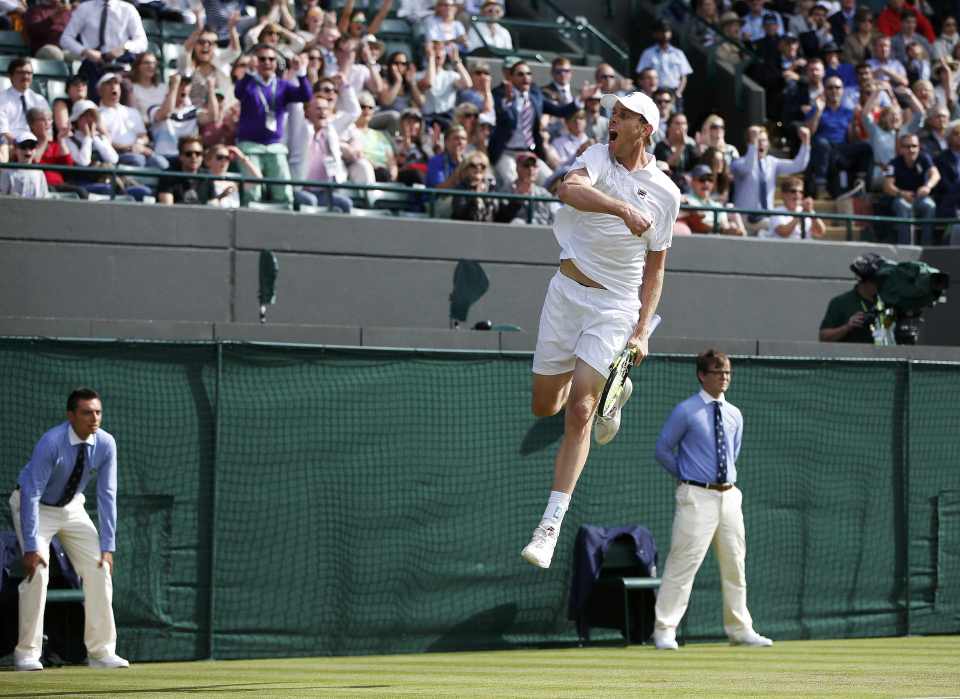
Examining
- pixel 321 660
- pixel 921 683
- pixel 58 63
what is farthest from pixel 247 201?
pixel 921 683

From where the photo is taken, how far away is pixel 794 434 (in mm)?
15305

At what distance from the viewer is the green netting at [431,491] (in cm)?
1264

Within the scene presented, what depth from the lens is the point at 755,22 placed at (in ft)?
78.0

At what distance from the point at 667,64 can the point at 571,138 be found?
3726mm

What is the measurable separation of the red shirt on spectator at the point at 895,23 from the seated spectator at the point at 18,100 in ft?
41.8

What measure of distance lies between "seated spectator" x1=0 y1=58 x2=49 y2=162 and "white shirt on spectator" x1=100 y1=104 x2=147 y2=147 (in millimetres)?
582

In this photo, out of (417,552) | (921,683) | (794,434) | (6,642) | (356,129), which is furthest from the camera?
(356,129)

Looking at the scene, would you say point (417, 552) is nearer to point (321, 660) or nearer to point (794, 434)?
point (321, 660)

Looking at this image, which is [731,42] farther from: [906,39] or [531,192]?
[531,192]

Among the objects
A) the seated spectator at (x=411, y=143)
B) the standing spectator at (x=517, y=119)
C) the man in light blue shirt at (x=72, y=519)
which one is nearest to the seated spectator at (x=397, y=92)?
the seated spectator at (x=411, y=143)

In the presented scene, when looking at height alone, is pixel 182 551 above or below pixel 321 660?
above

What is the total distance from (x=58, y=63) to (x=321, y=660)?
288 inches

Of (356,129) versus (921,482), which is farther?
(356,129)

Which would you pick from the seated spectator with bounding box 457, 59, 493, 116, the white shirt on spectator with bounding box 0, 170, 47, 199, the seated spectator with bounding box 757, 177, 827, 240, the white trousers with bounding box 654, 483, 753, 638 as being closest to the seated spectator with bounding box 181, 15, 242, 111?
the white shirt on spectator with bounding box 0, 170, 47, 199
